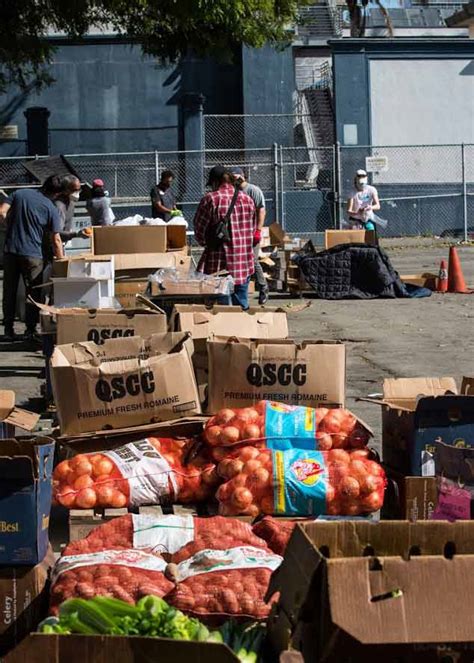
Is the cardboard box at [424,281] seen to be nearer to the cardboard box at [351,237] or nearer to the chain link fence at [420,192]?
the cardboard box at [351,237]

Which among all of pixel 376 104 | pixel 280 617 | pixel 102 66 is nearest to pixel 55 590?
pixel 280 617

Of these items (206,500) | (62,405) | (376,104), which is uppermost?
(376,104)

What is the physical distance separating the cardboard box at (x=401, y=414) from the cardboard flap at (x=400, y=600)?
7.25 ft

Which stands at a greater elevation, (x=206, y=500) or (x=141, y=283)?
(x=141, y=283)

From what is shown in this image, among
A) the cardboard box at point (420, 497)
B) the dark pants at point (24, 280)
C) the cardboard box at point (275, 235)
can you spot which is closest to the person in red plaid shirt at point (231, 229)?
the dark pants at point (24, 280)

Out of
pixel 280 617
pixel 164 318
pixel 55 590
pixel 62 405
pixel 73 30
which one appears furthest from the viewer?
pixel 73 30

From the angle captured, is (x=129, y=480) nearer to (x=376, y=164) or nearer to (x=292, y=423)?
(x=292, y=423)

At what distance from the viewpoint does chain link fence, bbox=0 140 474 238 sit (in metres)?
30.4

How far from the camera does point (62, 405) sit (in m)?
6.36

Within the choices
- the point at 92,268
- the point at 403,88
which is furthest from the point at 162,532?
the point at 403,88

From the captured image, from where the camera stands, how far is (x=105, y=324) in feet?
28.7

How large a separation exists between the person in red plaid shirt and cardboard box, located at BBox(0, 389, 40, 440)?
5476mm

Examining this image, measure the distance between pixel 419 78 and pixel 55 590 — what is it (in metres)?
28.6

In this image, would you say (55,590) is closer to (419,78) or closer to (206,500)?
(206,500)
